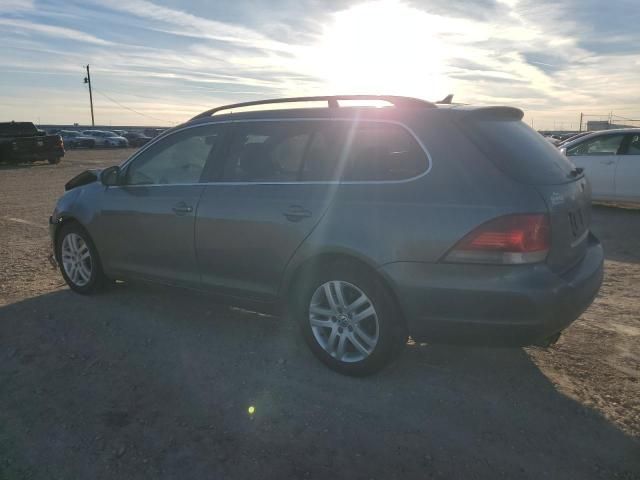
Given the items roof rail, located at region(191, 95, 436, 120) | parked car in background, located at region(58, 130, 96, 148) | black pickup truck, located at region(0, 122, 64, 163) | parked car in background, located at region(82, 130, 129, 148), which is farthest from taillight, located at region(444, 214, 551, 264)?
parked car in background, located at region(82, 130, 129, 148)

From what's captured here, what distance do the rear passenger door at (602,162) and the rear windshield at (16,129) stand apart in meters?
21.2

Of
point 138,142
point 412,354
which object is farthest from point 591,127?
point 412,354

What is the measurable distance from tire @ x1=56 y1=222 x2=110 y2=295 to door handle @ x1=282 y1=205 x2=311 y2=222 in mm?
2342

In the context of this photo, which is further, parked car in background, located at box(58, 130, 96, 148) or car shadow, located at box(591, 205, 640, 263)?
parked car in background, located at box(58, 130, 96, 148)

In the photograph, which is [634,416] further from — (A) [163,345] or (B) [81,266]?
(B) [81,266]

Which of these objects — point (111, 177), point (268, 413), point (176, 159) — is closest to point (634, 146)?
point (176, 159)

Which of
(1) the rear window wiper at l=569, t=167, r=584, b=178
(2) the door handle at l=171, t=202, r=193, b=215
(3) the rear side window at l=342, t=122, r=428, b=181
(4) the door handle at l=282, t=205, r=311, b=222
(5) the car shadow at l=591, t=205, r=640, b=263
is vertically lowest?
(5) the car shadow at l=591, t=205, r=640, b=263

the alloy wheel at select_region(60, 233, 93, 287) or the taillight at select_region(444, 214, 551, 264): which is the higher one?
the taillight at select_region(444, 214, 551, 264)

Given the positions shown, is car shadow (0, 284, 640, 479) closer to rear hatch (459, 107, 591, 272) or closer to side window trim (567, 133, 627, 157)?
rear hatch (459, 107, 591, 272)

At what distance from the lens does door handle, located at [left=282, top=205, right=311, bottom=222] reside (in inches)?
140

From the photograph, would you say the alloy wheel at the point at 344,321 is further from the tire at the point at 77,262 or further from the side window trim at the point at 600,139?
the side window trim at the point at 600,139

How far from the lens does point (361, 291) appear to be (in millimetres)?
3395

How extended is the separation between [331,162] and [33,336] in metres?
2.71

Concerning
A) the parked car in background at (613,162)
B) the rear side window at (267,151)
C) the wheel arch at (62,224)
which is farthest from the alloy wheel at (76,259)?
the parked car in background at (613,162)
